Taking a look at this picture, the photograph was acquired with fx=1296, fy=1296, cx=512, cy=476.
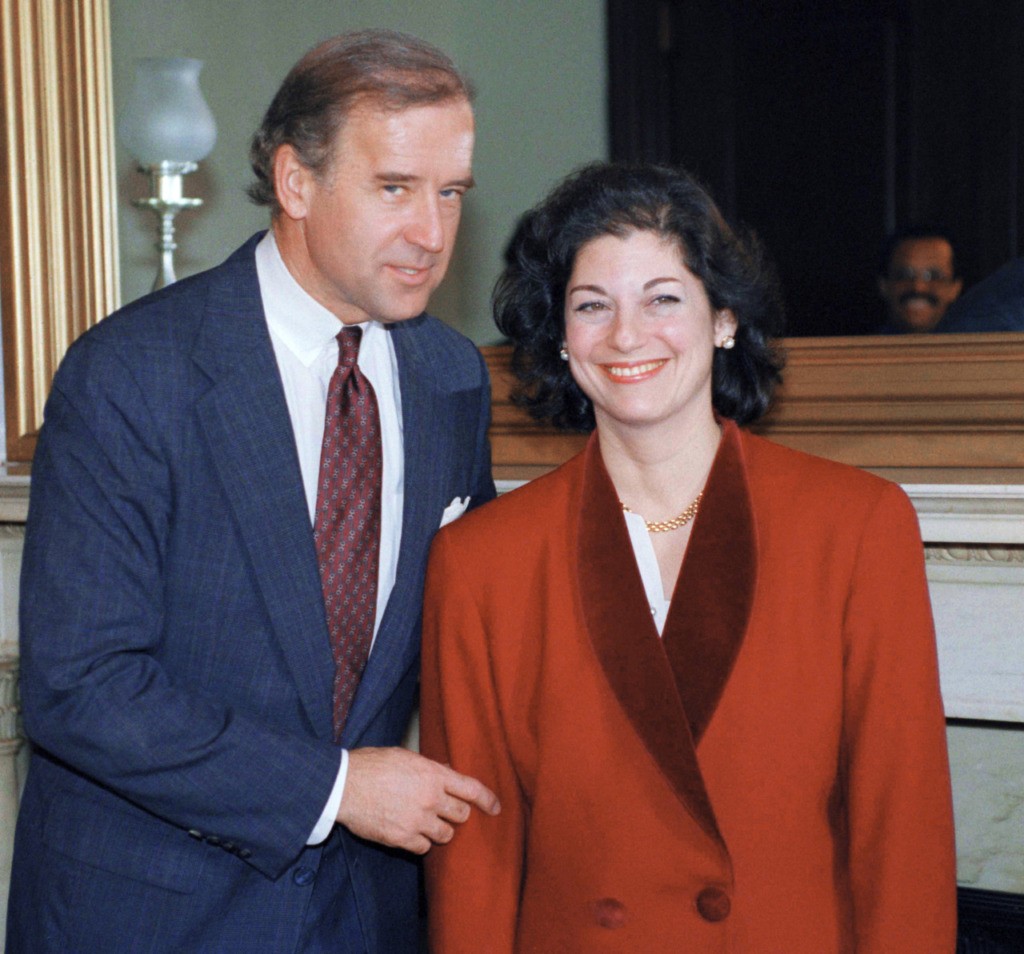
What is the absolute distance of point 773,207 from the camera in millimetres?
2361

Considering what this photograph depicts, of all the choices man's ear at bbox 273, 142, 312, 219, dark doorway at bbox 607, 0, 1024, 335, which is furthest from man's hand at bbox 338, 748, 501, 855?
dark doorway at bbox 607, 0, 1024, 335

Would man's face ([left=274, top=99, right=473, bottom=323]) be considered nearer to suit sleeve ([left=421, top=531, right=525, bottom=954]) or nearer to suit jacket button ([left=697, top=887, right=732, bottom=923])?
suit sleeve ([left=421, top=531, right=525, bottom=954])

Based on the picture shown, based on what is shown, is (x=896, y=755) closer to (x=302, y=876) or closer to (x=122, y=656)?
(x=302, y=876)

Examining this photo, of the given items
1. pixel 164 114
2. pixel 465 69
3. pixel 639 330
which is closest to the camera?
pixel 639 330

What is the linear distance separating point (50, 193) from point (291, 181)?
1185 millimetres

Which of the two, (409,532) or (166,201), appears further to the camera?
(166,201)

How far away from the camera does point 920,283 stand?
7.27ft

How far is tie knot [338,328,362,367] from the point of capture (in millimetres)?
1754

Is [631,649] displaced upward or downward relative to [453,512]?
downward

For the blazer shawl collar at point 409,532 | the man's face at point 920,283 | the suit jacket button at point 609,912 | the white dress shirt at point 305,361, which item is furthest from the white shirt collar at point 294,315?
the man's face at point 920,283

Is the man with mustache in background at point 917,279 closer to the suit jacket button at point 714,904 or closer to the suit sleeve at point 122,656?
the suit jacket button at point 714,904

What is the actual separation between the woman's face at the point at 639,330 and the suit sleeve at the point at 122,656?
21.7 inches

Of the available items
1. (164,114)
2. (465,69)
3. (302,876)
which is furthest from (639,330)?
(164,114)

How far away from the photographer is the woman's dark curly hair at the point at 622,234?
1.66 meters
